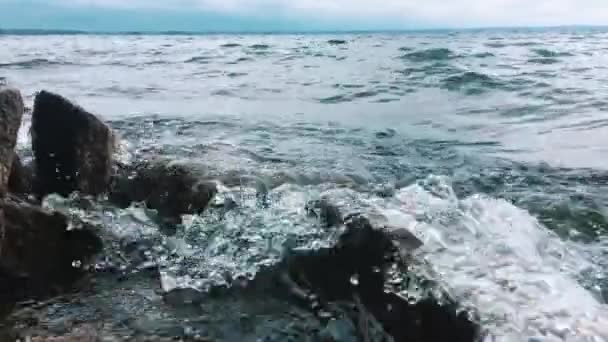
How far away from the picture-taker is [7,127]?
3629mm

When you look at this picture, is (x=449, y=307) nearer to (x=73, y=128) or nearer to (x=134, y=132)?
(x=73, y=128)

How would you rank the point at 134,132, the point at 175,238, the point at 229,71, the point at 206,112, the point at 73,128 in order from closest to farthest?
the point at 175,238 → the point at 73,128 → the point at 134,132 → the point at 206,112 → the point at 229,71

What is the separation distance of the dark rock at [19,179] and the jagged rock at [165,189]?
0.63 metres

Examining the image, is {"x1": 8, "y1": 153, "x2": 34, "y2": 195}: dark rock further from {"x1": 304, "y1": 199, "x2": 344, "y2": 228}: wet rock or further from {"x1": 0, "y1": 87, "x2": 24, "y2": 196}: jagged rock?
{"x1": 304, "y1": 199, "x2": 344, "y2": 228}: wet rock

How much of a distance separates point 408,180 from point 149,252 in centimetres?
288

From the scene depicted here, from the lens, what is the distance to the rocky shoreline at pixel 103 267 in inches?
117

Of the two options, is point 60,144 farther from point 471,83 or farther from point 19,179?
point 471,83

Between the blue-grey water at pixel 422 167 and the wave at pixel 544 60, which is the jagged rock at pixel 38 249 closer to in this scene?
the blue-grey water at pixel 422 167

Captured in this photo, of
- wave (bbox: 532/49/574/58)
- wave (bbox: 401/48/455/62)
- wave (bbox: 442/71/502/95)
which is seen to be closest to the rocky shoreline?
wave (bbox: 442/71/502/95)

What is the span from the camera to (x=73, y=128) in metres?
4.45

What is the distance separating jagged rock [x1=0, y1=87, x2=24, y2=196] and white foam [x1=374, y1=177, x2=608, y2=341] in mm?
2530

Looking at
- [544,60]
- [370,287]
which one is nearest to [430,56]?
[544,60]

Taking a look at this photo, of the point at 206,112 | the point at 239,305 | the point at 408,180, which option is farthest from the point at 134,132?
the point at 239,305

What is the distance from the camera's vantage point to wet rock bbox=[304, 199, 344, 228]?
4.01 meters
